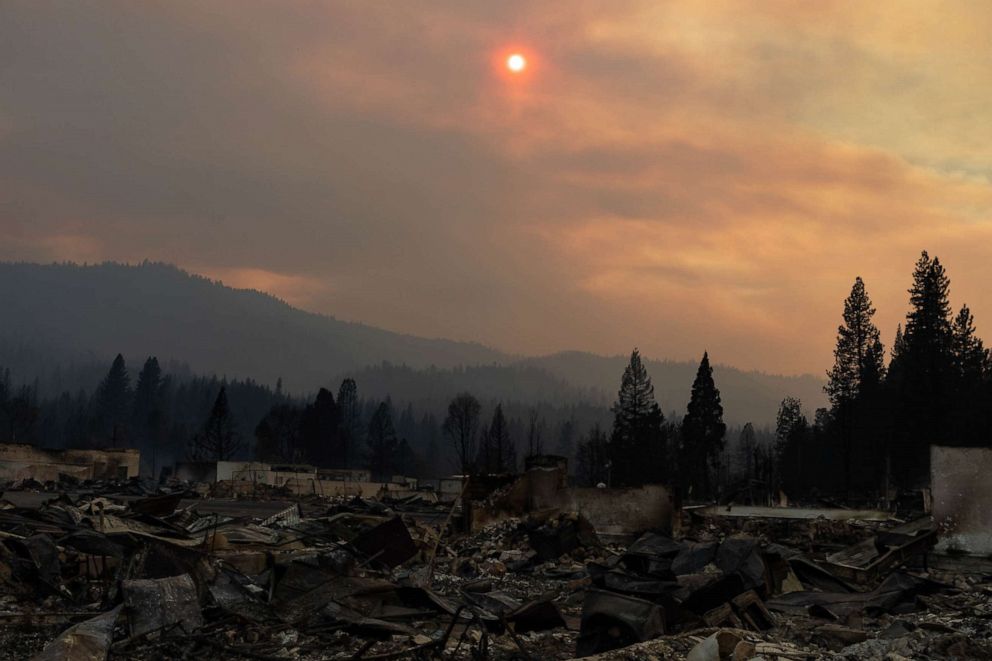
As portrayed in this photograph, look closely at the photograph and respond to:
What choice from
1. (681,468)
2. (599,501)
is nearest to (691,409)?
(681,468)

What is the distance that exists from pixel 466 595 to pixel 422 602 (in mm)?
1507

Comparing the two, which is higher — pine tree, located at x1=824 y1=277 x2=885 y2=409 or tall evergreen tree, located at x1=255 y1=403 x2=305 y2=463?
pine tree, located at x1=824 y1=277 x2=885 y2=409

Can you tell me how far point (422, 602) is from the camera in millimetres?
10156

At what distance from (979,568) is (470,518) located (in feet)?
35.8

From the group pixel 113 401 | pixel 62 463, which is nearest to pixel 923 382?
pixel 62 463

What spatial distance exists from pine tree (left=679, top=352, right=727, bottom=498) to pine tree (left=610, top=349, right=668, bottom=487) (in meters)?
2.75

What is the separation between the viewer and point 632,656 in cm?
767

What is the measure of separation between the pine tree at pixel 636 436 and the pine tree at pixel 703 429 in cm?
275

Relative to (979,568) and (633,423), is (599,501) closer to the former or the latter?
(979,568)

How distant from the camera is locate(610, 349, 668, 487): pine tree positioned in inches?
2339

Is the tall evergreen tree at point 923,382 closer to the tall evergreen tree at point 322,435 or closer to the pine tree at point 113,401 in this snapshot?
the tall evergreen tree at point 322,435

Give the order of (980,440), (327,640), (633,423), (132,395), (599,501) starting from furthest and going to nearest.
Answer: (132,395) < (633,423) < (980,440) < (599,501) < (327,640)

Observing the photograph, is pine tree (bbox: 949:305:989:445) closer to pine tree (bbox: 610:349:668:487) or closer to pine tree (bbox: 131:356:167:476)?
pine tree (bbox: 610:349:668:487)

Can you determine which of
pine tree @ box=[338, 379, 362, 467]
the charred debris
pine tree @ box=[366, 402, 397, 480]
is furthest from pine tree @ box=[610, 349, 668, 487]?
the charred debris
